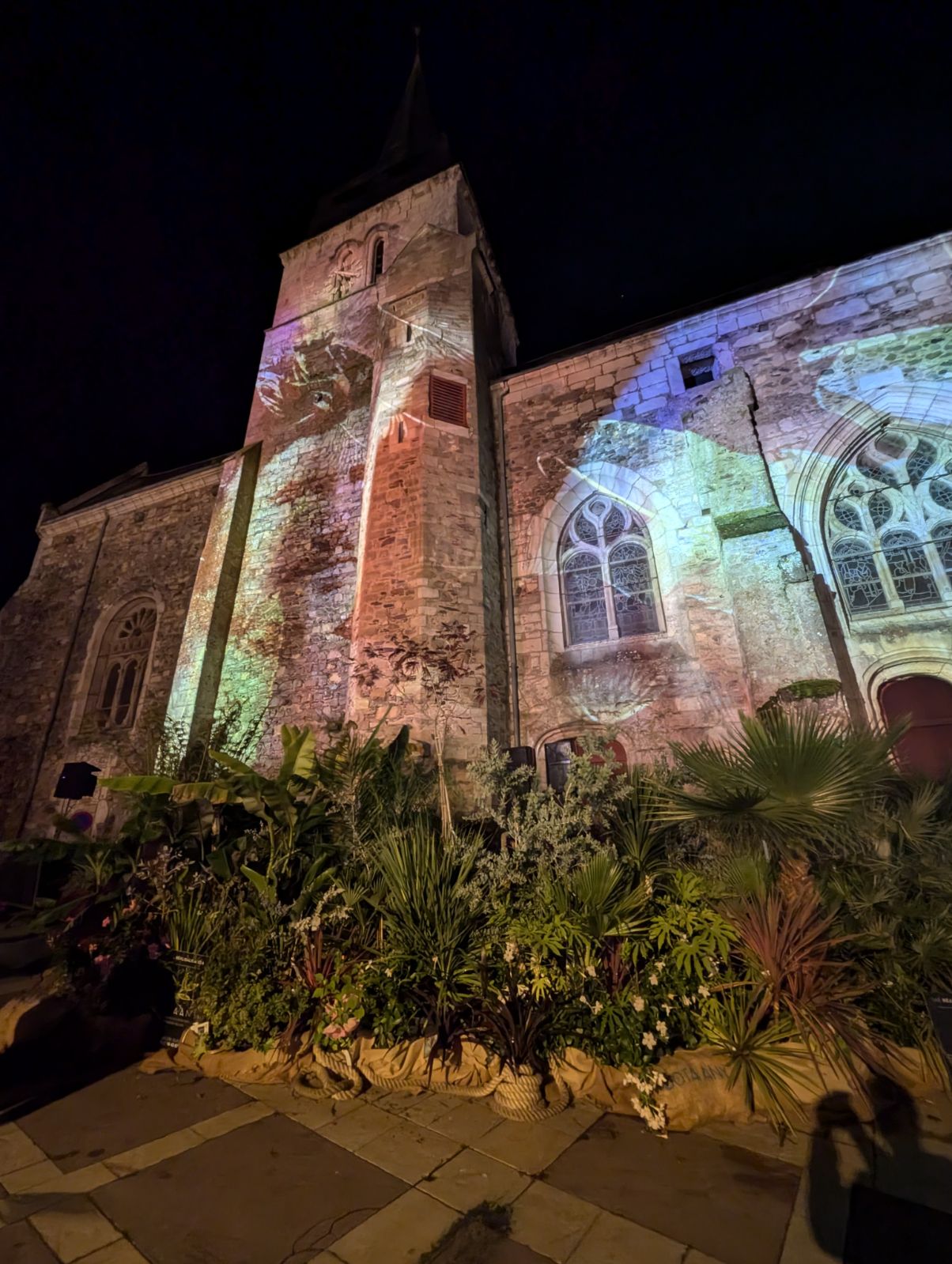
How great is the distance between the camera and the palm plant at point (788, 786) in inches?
136

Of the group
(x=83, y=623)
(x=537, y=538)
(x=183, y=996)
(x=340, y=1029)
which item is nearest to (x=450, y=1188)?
(x=340, y=1029)

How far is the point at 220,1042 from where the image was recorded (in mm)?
3836

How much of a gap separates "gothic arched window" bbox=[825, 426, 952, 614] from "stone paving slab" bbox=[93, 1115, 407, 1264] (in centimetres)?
865

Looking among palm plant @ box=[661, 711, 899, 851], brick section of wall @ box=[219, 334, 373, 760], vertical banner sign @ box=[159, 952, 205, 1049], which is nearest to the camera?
palm plant @ box=[661, 711, 899, 851]

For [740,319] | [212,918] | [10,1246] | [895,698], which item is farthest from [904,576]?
[10,1246]

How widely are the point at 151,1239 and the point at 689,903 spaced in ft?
10.9

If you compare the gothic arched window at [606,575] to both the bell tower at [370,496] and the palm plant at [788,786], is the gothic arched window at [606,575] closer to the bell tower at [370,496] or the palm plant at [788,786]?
the bell tower at [370,496]

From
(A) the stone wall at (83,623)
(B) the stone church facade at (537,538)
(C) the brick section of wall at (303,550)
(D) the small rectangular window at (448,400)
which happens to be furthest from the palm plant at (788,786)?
(A) the stone wall at (83,623)

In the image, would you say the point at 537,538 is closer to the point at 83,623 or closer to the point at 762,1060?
the point at 762,1060

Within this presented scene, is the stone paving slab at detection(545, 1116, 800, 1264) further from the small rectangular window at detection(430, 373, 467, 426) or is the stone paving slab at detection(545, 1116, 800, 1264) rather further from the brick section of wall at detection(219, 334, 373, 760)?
the small rectangular window at detection(430, 373, 467, 426)

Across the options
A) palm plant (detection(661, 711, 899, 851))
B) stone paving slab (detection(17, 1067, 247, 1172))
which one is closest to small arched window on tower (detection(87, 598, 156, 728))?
stone paving slab (detection(17, 1067, 247, 1172))

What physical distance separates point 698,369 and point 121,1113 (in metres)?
12.0

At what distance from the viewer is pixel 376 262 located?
13938mm

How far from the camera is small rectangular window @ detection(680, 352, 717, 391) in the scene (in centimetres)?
959
